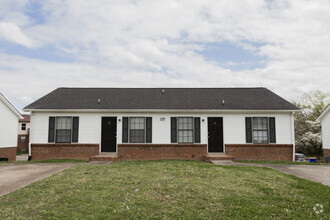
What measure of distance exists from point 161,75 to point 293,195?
20524mm

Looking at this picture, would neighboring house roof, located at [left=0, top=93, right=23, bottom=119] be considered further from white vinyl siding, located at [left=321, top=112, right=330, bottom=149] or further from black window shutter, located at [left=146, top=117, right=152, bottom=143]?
white vinyl siding, located at [left=321, top=112, right=330, bottom=149]

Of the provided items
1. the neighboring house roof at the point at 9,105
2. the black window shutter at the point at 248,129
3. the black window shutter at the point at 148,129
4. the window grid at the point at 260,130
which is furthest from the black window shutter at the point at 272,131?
the neighboring house roof at the point at 9,105

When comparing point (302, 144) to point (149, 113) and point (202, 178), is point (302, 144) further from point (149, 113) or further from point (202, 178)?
point (202, 178)

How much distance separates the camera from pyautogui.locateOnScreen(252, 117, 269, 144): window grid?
44.3 ft

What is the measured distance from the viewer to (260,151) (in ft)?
43.8

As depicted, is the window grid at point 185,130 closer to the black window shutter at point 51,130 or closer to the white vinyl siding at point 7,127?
the black window shutter at point 51,130

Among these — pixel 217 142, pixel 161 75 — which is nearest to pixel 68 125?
pixel 217 142

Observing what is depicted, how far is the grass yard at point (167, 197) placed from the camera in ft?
14.9

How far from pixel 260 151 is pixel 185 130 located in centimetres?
466

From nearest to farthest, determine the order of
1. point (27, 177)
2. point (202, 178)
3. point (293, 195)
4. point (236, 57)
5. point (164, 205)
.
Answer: point (164, 205), point (293, 195), point (202, 178), point (27, 177), point (236, 57)

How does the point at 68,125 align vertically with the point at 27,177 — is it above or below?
above

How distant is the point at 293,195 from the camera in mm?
5773

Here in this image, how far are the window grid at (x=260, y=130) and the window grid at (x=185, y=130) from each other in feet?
12.6

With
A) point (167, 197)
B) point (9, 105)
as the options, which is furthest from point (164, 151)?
point (9, 105)
